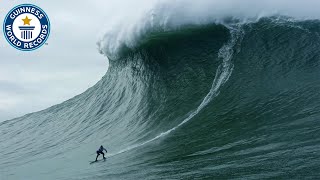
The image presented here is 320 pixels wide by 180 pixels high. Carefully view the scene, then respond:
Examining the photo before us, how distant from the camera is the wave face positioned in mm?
12000

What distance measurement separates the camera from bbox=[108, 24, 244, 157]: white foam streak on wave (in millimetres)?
16891

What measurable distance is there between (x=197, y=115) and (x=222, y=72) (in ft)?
11.9

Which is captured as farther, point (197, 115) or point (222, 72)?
point (222, 72)

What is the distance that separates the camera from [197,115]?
17.2 meters

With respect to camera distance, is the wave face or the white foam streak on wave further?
the white foam streak on wave

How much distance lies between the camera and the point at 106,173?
1359 cm

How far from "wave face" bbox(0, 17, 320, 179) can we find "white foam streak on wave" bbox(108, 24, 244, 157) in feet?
0.20

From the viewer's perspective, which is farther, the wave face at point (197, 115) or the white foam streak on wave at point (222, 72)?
the white foam streak on wave at point (222, 72)

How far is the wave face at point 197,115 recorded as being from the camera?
39.4ft

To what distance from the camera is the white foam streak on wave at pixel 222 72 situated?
1689 cm

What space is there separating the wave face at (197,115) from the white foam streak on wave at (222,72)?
2.4 inches

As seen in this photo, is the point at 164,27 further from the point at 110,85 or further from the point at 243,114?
the point at 243,114

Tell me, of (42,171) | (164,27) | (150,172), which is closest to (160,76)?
(164,27)

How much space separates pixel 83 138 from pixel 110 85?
6.94 meters
